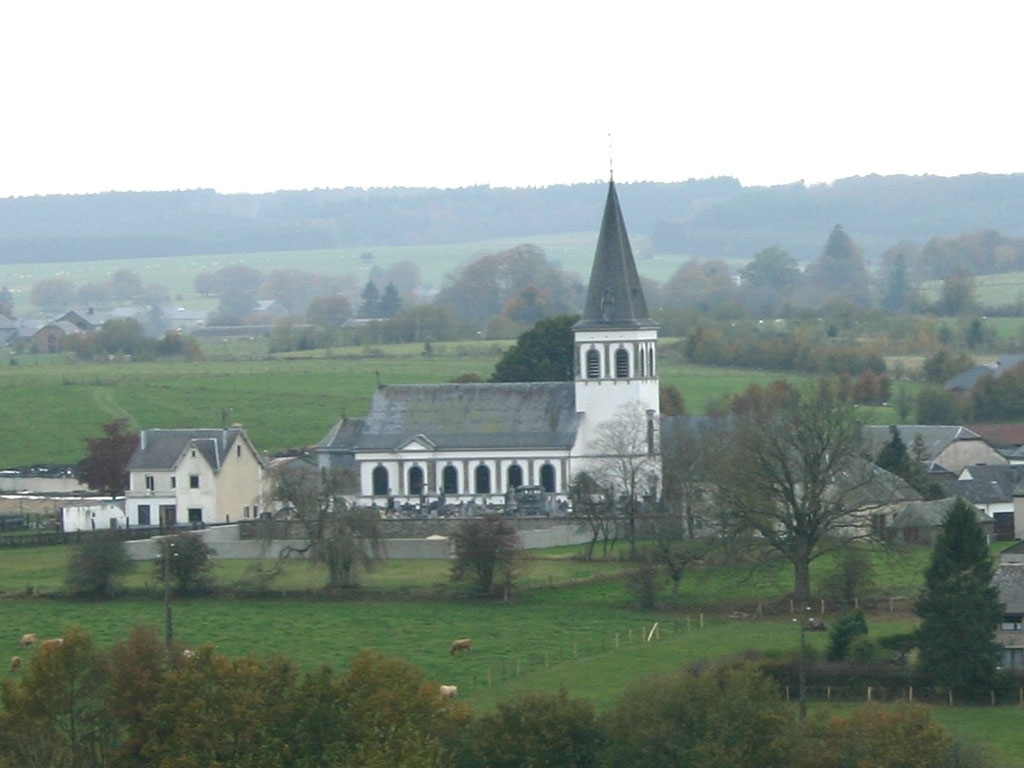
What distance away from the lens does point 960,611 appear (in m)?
40.5

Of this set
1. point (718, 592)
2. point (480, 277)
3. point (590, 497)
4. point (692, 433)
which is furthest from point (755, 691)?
point (480, 277)

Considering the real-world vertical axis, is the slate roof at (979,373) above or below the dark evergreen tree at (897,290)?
below

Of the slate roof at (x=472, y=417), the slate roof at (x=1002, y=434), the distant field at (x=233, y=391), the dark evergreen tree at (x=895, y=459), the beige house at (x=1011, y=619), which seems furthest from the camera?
the distant field at (x=233, y=391)

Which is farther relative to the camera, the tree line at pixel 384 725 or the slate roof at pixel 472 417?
the slate roof at pixel 472 417

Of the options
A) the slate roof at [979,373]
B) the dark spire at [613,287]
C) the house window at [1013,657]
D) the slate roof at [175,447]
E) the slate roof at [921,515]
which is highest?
the dark spire at [613,287]

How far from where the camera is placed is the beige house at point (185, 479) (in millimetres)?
68812

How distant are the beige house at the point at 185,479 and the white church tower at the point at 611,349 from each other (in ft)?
30.8

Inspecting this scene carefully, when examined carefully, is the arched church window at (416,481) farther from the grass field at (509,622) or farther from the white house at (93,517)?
the grass field at (509,622)

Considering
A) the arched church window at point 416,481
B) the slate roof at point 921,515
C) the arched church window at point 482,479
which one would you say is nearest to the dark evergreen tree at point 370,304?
the arched church window at point 416,481

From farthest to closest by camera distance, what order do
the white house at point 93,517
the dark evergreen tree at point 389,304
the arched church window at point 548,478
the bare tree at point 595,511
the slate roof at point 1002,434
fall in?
the dark evergreen tree at point 389,304
the slate roof at point 1002,434
the arched church window at point 548,478
the white house at point 93,517
the bare tree at point 595,511

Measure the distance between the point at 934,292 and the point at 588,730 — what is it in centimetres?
14011

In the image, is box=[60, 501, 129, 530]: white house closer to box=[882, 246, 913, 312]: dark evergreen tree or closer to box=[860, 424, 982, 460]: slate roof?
box=[860, 424, 982, 460]: slate roof

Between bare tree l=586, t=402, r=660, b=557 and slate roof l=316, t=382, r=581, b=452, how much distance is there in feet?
3.21

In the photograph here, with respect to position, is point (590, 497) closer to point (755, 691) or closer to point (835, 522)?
point (835, 522)
